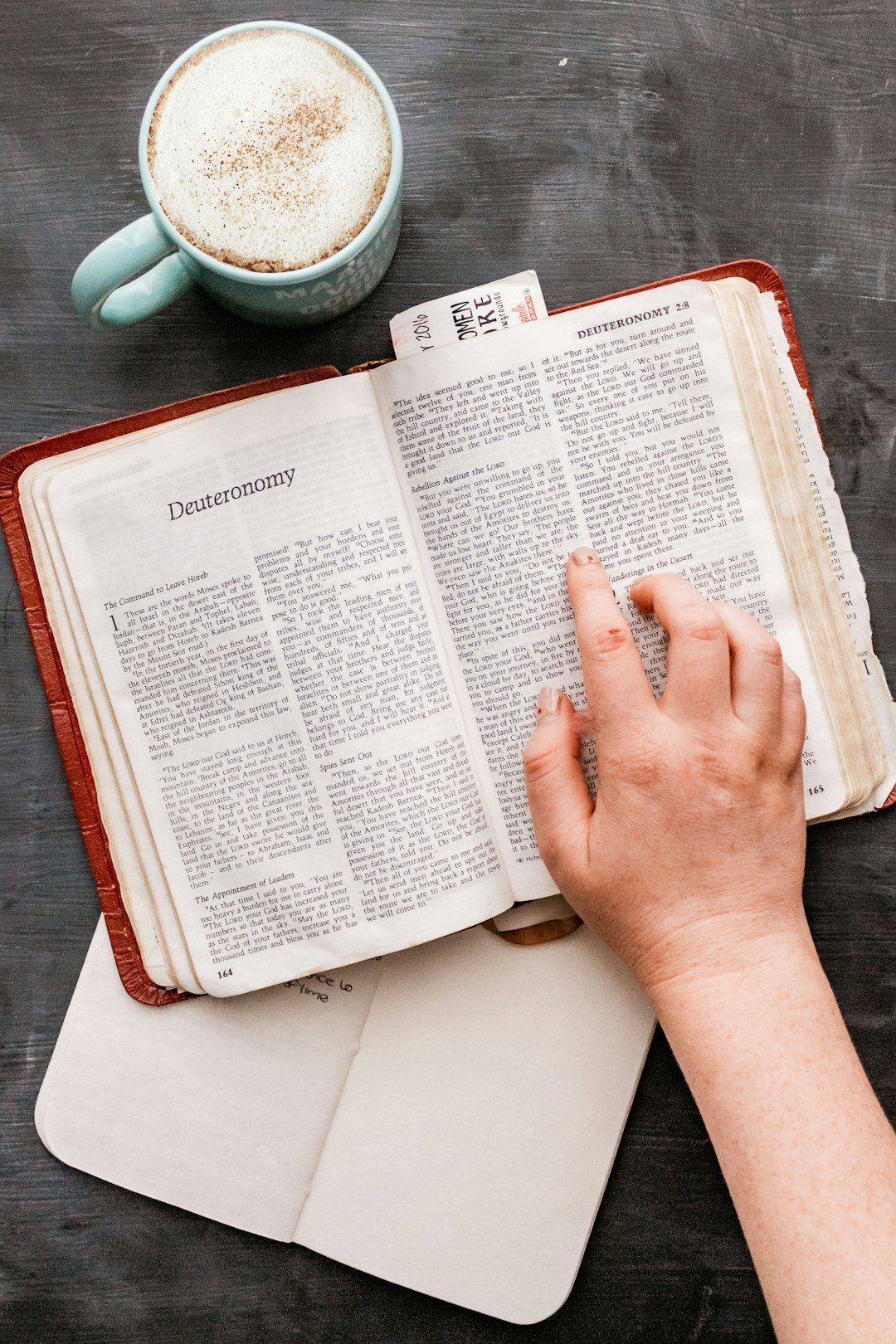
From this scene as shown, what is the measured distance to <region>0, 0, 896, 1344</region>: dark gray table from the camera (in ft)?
1.94

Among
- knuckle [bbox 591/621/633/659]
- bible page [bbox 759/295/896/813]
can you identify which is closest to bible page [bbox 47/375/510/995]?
knuckle [bbox 591/621/633/659]

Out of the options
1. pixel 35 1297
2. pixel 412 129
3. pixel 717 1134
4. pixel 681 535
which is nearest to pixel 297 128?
pixel 412 129

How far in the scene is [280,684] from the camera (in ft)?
1.91

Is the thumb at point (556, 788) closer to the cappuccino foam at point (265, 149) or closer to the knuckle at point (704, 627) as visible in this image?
the knuckle at point (704, 627)

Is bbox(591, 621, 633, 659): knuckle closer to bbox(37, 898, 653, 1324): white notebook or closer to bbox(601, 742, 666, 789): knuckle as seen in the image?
bbox(601, 742, 666, 789): knuckle

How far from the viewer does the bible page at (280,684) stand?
57 cm

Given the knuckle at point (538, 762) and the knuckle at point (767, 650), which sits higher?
the knuckle at point (767, 650)

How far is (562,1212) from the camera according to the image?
0.60m

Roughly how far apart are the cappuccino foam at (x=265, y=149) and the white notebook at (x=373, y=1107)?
1.48 ft

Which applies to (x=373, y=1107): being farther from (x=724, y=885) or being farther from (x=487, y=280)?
(x=487, y=280)

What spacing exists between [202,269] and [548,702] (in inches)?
12.7

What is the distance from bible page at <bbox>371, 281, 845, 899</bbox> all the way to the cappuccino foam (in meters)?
0.12

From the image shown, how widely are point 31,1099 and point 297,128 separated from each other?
0.64 meters

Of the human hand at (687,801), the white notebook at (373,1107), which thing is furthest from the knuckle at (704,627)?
the white notebook at (373,1107)
